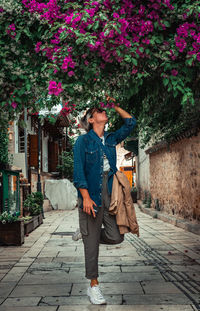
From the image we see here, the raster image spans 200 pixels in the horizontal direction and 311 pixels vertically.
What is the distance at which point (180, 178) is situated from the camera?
36.4 ft

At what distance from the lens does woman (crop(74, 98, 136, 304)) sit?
380cm

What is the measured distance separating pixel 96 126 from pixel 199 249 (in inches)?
153

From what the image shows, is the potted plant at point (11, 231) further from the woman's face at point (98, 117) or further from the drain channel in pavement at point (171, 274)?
the woman's face at point (98, 117)

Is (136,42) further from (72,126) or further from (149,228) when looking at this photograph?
(149,228)

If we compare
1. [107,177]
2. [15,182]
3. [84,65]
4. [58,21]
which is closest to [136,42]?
[84,65]

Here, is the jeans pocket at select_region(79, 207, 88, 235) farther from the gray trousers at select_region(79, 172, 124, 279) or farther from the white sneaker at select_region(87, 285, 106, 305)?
the white sneaker at select_region(87, 285, 106, 305)

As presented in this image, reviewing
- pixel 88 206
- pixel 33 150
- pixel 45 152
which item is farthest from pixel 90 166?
pixel 45 152

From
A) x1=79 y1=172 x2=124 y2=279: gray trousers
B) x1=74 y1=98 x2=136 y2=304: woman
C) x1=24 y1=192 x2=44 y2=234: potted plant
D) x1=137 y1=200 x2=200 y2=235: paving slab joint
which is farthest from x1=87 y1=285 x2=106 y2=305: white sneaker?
x1=24 y1=192 x2=44 y2=234: potted plant

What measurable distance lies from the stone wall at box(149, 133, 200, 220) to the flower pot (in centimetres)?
444

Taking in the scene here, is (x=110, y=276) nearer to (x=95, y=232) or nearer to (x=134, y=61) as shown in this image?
(x=95, y=232)

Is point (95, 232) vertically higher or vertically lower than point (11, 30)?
lower

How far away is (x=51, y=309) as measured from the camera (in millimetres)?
3662

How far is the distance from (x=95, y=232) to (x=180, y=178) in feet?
25.0

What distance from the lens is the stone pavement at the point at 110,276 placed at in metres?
3.82
